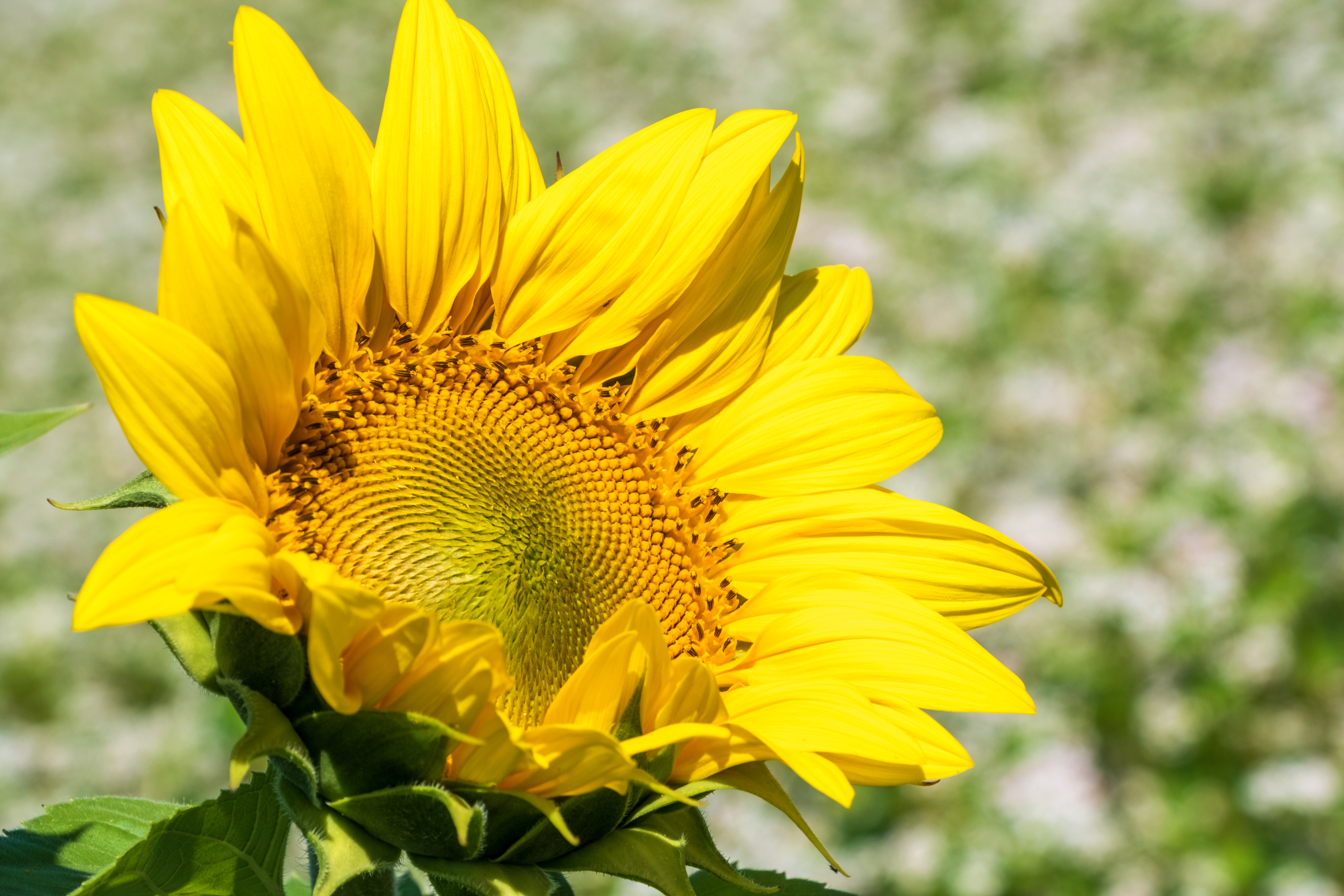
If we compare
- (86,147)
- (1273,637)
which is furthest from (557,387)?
(86,147)

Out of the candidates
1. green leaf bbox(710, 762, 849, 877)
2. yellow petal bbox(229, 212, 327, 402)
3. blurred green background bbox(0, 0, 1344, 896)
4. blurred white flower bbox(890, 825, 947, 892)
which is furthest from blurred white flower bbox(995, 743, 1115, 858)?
yellow petal bbox(229, 212, 327, 402)

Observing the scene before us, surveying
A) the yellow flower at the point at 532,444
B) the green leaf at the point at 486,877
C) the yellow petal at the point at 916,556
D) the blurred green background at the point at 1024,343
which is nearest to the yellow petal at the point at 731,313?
the yellow flower at the point at 532,444

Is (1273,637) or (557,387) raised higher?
(1273,637)

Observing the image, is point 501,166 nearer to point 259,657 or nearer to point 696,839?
point 259,657

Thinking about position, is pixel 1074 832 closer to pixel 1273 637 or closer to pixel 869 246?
pixel 1273 637

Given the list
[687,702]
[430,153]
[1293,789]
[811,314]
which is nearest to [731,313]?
[811,314]

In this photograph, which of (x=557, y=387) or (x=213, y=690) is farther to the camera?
(x=557, y=387)
